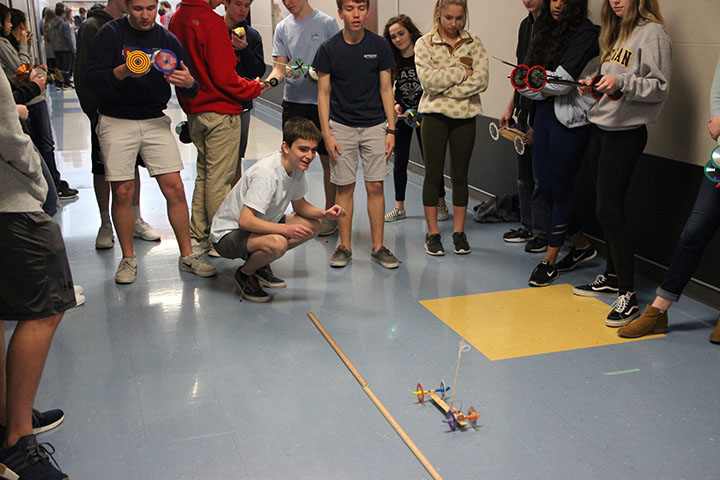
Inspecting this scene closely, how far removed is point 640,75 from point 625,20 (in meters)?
0.27

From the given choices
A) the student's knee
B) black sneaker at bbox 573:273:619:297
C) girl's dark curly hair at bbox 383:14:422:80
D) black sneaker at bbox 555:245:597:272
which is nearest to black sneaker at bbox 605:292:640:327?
black sneaker at bbox 573:273:619:297

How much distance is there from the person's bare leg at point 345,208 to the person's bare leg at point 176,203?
0.90 meters

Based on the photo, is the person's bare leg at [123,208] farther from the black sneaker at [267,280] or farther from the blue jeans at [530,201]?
the blue jeans at [530,201]

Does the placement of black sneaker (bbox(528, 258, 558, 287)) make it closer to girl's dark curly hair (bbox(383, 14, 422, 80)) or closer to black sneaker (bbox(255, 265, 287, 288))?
black sneaker (bbox(255, 265, 287, 288))

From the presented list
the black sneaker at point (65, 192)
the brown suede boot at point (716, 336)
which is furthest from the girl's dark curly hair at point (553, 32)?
the black sneaker at point (65, 192)

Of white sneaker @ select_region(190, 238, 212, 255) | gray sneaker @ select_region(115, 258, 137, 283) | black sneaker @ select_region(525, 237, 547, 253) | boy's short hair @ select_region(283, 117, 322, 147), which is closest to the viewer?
boy's short hair @ select_region(283, 117, 322, 147)

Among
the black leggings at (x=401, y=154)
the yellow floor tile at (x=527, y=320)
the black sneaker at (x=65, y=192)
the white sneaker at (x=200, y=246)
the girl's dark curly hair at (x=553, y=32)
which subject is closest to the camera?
the yellow floor tile at (x=527, y=320)

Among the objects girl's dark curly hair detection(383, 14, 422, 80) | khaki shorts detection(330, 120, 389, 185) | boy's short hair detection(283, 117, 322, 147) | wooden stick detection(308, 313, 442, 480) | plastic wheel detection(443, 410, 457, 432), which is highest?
girl's dark curly hair detection(383, 14, 422, 80)

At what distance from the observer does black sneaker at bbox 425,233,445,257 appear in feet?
14.0

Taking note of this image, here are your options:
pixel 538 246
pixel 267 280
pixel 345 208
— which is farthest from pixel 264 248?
pixel 538 246

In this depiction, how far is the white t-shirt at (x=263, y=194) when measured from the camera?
3.34 metres

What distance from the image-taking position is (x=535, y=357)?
2.92 meters

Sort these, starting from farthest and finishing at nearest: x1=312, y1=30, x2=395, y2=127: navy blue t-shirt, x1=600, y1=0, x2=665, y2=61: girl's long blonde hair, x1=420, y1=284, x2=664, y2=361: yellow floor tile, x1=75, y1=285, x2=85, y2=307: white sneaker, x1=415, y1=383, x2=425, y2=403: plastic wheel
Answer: x1=312, y1=30, x2=395, y2=127: navy blue t-shirt
x1=75, y1=285, x2=85, y2=307: white sneaker
x1=600, y1=0, x2=665, y2=61: girl's long blonde hair
x1=420, y1=284, x2=664, y2=361: yellow floor tile
x1=415, y1=383, x2=425, y2=403: plastic wheel

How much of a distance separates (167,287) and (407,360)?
59.9 inches
